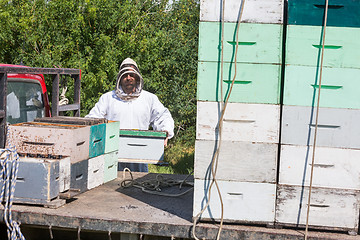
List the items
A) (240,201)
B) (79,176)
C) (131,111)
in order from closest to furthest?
(240,201)
(79,176)
(131,111)

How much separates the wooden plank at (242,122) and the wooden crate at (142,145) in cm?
157

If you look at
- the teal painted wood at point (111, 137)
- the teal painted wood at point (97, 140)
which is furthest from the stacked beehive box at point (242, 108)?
the teal painted wood at point (111, 137)

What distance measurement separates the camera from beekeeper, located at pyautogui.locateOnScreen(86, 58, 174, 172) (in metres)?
5.68

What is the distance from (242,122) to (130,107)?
2810 millimetres

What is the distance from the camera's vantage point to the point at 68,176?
356cm

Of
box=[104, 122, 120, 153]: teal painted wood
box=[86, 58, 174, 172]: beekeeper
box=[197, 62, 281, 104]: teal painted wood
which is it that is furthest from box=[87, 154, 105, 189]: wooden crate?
box=[86, 58, 174, 172]: beekeeper

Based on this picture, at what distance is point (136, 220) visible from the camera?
3.09m

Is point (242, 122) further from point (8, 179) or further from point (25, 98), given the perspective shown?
point (25, 98)

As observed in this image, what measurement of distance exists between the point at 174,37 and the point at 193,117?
1664 mm

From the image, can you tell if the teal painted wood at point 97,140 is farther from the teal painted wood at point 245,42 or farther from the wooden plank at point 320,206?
the wooden plank at point 320,206

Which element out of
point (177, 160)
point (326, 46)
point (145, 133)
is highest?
point (326, 46)

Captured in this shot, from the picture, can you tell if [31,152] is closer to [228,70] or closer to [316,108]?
[228,70]

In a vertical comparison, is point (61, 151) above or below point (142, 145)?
above

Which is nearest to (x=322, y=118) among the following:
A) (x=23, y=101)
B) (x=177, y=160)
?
(x=23, y=101)
